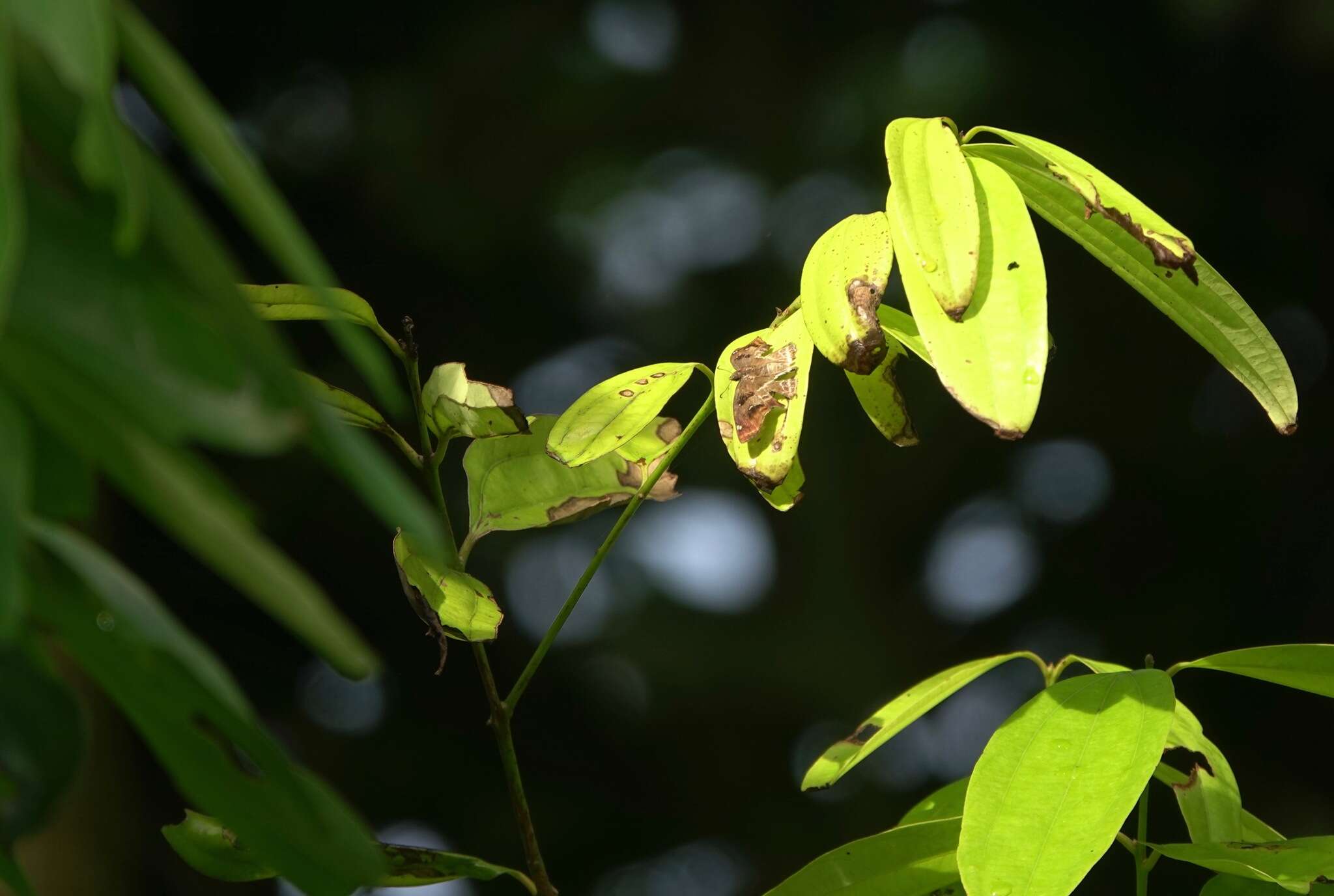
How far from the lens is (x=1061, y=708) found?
31cm

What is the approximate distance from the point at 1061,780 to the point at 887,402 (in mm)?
118

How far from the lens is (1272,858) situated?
297 millimetres

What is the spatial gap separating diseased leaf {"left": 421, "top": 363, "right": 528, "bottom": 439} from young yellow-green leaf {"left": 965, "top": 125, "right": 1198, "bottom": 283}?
160 mm

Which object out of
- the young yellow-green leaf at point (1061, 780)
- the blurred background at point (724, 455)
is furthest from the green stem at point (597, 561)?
the blurred background at point (724, 455)

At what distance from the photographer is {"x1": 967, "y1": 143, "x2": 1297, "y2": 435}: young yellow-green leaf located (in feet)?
0.99

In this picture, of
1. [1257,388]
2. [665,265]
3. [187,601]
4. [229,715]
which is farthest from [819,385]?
[229,715]

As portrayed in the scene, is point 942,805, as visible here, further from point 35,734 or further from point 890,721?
point 35,734

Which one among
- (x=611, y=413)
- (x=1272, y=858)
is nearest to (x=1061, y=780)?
(x=1272, y=858)

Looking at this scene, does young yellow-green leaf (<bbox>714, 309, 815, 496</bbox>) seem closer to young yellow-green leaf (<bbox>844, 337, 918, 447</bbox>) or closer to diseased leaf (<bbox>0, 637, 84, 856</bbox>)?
young yellow-green leaf (<bbox>844, 337, 918, 447</bbox>)

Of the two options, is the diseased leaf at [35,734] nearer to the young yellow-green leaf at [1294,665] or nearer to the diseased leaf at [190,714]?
the diseased leaf at [190,714]

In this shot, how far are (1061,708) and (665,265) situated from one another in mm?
1258

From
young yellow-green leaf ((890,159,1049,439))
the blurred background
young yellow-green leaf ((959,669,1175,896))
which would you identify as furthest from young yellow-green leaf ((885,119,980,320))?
the blurred background

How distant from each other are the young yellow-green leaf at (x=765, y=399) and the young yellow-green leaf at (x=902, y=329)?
0.03 m

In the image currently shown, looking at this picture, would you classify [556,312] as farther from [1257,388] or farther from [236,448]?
[236,448]
